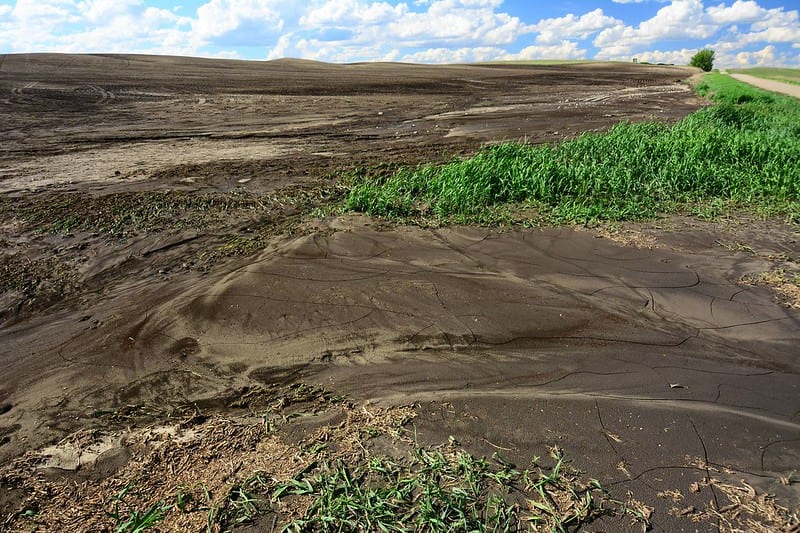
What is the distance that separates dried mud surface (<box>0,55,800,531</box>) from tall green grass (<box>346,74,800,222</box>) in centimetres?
61

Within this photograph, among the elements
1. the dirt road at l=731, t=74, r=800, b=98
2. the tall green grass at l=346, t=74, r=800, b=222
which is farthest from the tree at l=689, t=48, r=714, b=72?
the tall green grass at l=346, t=74, r=800, b=222

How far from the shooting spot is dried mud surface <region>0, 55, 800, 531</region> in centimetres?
309

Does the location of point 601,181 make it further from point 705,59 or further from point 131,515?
point 705,59

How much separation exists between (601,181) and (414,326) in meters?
4.93

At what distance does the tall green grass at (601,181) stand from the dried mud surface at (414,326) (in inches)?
24.1

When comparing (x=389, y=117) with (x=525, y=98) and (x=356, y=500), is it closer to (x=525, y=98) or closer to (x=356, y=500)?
(x=525, y=98)

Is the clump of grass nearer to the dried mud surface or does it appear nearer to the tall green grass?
the dried mud surface

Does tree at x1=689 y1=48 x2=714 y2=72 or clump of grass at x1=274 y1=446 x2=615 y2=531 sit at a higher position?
tree at x1=689 y1=48 x2=714 y2=72

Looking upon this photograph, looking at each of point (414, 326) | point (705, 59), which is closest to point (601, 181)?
point (414, 326)

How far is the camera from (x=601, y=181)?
787 centimetres

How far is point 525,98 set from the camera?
977 inches

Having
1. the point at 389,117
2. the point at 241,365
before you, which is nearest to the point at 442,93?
the point at 389,117

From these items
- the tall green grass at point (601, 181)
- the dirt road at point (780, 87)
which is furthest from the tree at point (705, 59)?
the tall green grass at point (601, 181)

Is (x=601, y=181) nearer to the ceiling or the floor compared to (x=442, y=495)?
nearer to the ceiling
